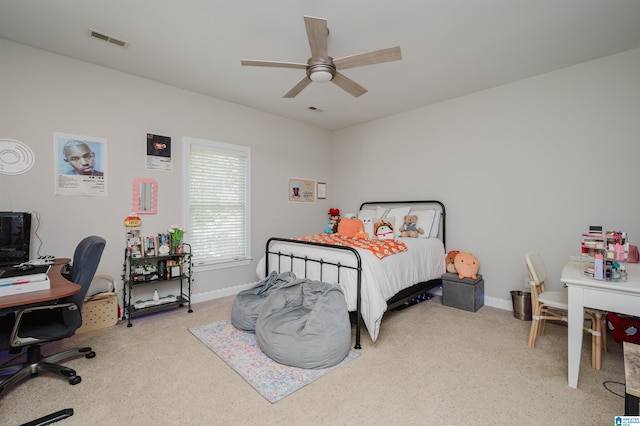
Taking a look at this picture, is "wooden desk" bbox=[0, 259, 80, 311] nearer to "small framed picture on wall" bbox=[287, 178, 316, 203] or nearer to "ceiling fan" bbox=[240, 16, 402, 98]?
"ceiling fan" bbox=[240, 16, 402, 98]

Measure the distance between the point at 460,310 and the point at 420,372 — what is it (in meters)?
1.67

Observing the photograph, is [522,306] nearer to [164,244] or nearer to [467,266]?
[467,266]

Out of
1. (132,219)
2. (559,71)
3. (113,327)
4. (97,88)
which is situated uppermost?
(559,71)

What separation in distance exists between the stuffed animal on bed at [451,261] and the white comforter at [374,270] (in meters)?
0.15

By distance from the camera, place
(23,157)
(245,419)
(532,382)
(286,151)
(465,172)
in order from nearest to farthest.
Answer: (245,419) → (532,382) → (23,157) → (465,172) → (286,151)

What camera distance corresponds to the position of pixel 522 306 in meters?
3.22

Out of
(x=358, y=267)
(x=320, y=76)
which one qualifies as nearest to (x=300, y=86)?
(x=320, y=76)

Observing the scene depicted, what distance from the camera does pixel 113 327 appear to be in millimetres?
3021

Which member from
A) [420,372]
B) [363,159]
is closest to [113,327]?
[420,372]

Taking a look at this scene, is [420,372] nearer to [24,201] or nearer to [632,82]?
[632,82]

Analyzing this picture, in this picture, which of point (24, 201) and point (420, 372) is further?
point (24, 201)

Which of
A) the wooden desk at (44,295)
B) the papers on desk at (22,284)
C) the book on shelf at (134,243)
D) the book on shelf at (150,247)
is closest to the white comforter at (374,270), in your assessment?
the book on shelf at (150,247)

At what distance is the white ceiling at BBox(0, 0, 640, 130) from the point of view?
2.20m

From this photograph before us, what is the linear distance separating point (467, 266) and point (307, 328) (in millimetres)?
2387
